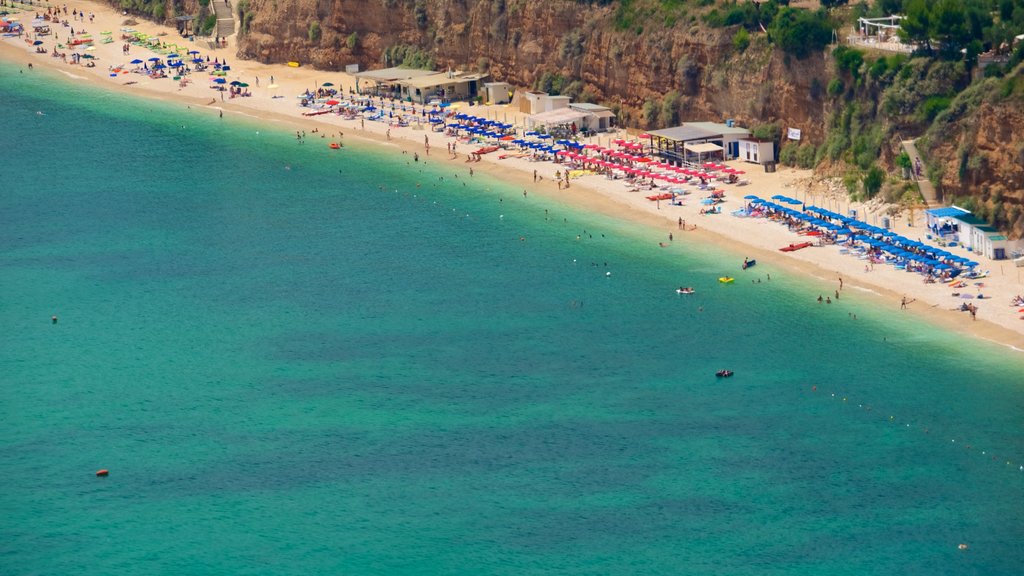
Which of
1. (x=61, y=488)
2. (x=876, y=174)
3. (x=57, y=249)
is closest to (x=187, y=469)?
(x=61, y=488)

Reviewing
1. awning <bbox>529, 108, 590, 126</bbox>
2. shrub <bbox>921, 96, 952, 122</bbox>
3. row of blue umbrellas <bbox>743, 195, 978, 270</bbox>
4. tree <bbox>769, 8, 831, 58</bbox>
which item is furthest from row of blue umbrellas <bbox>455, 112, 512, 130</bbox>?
shrub <bbox>921, 96, 952, 122</bbox>

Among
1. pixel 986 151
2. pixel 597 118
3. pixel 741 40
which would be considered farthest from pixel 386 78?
pixel 986 151

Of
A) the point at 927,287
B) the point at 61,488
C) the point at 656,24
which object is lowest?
the point at 61,488

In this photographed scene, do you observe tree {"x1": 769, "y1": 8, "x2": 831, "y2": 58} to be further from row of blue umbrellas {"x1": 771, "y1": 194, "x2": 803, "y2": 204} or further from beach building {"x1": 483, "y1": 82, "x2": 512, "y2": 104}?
beach building {"x1": 483, "y1": 82, "x2": 512, "y2": 104}

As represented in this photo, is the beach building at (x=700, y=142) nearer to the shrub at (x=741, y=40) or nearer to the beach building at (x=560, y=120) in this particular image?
the shrub at (x=741, y=40)

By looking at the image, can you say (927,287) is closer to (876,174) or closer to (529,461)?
(876,174)

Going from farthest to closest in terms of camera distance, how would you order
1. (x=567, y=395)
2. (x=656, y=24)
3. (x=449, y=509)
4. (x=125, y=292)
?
(x=656, y=24), (x=125, y=292), (x=567, y=395), (x=449, y=509)

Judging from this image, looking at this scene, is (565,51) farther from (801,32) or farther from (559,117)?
(801,32)
